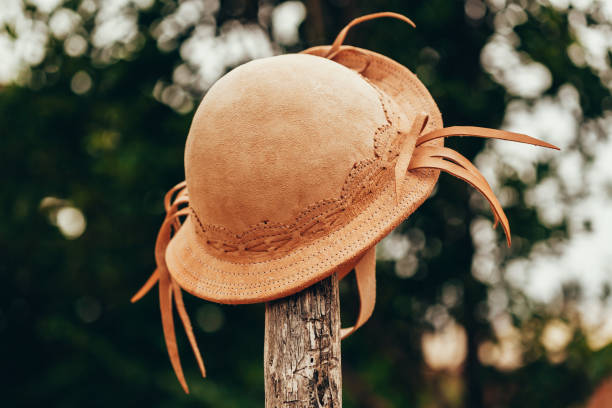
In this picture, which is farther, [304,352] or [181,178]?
[181,178]

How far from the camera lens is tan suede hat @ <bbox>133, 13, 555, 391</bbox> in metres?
1.66

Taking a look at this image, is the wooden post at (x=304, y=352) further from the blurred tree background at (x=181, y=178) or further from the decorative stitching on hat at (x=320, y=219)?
the blurred tree background at (x=181, y=178)

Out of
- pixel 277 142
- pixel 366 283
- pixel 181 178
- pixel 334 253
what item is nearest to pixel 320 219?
pixel 334 253

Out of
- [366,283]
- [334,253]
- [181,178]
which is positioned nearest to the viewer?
[334,253]

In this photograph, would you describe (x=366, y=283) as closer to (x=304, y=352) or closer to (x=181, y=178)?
(x=304, y=352)

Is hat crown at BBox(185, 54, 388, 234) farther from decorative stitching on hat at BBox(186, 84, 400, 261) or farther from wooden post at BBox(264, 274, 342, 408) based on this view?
wooden post at BBox(264, 274, 342, 408)

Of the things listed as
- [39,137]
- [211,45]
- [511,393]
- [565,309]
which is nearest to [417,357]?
[511,393]

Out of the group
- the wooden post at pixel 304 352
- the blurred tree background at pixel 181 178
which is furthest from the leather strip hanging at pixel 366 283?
the blurred tree background at pixel 181 178

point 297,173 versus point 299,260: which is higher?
point 297,173

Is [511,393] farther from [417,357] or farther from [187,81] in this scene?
[187,81]

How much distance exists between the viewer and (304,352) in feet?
5.70

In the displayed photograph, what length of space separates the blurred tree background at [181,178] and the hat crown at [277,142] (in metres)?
3.02

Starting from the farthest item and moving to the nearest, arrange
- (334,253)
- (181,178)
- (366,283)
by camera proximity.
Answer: (181,178)
(366,283)
(334,253)

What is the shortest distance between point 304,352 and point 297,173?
1.63 feet
